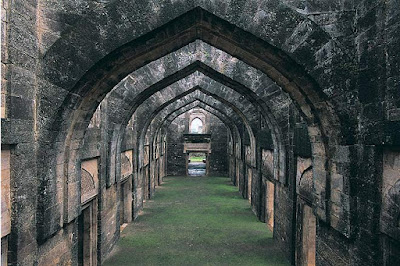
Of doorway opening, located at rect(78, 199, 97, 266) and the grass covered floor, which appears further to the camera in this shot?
the grass covered floor

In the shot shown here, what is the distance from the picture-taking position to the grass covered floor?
6980 mm

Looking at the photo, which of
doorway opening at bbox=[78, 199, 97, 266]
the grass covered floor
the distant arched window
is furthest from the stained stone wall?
doorway opening at bbox=[78, 199, 97, 266]

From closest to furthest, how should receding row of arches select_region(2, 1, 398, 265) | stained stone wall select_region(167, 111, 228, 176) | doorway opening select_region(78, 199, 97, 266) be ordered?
receding row of arches select_region(2, 1, 398, 265)
doorway opening select_region(78, 199, 97, 266)
stained stone wall select_region(167, 111, 228, 176)

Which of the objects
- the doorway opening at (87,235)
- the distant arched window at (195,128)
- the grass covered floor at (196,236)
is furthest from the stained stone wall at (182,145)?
the doorway opening at (87,235)

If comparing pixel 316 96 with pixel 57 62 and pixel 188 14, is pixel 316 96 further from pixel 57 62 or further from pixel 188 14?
pixel 57 62

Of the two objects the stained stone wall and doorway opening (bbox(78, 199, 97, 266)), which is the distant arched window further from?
doorway opening (bbox(78, 199, 97, 266))

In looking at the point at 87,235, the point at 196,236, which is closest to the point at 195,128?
the point at 196,236

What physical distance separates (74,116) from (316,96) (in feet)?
10.4

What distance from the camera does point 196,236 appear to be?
27.9 ft

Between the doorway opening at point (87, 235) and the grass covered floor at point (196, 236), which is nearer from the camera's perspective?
the doorway opening at point (87, 235)

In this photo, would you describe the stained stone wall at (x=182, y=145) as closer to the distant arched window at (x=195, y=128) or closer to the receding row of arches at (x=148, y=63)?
the distant arched window at (x=195, y=128)

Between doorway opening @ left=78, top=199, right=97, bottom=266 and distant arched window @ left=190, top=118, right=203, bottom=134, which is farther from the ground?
distant arched window @ left=190, top=118, right=203, bottom=134

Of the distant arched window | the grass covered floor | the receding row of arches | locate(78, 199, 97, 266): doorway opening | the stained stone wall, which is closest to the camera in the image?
the receding row of arches

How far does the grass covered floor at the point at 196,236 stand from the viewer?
6980 mm
